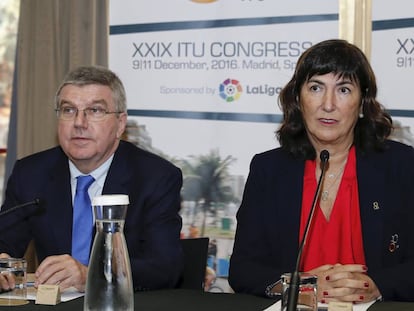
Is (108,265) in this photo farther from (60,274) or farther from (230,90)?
(230,90)

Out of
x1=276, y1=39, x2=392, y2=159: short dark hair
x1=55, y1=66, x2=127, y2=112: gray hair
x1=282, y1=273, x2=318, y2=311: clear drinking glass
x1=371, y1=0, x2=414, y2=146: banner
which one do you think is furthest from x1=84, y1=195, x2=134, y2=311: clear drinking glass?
x1=371, y1=0, x2=414, y2=146: banner

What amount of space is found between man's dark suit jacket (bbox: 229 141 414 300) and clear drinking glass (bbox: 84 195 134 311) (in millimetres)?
1168

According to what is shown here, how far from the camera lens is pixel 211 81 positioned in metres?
4.49

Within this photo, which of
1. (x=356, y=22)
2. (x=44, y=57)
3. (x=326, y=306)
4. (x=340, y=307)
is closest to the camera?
(x=340, y=307)

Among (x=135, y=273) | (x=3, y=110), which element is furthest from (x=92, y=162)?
(x=3, y=110)

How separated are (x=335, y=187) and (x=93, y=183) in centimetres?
100

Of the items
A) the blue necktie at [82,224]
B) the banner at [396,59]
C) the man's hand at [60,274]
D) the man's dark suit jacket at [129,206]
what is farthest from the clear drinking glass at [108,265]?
the banner at [396,59]

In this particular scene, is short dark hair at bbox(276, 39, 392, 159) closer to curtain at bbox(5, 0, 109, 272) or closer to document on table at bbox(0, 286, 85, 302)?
document on table at bbox(0, 286, 85, 302)

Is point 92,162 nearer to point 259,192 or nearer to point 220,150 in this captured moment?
point 259,192

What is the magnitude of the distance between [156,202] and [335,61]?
917mm

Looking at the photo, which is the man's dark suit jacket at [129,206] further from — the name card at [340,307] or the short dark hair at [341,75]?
the name card at [340,307]

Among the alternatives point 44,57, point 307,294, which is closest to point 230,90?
point 44,57

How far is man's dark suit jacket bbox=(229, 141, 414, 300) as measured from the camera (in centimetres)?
319

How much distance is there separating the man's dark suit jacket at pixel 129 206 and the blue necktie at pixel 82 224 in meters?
0.03
